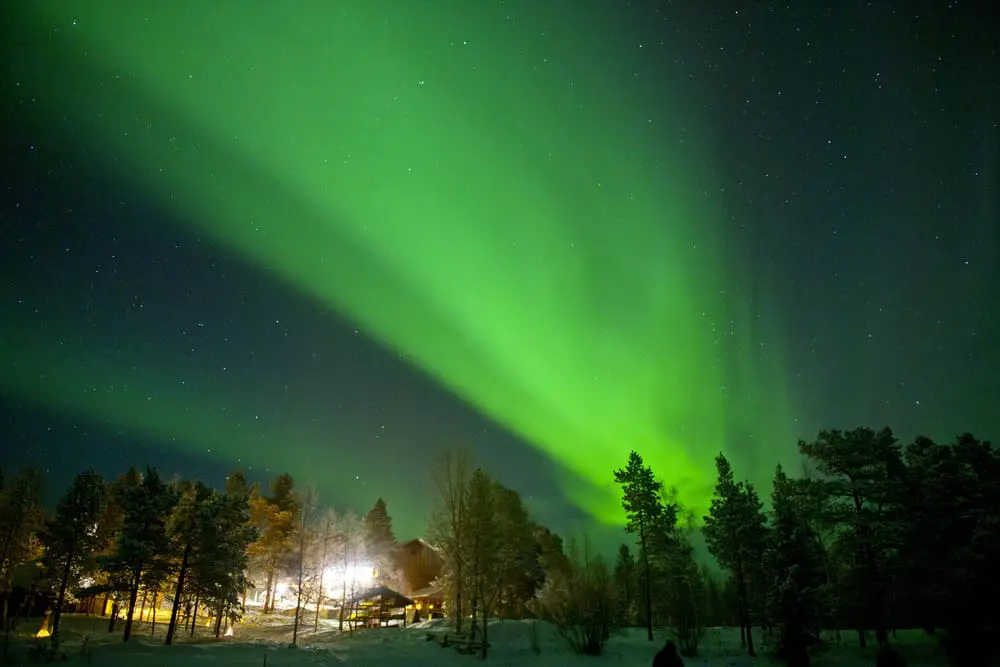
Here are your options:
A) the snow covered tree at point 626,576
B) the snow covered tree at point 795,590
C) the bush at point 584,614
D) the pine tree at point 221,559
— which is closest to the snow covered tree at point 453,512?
the bush at point 584,614

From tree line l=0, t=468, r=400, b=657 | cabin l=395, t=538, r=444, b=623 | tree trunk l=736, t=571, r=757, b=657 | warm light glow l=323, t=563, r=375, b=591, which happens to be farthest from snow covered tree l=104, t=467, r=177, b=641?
tree trunk l=736, t=571, r=757, b=657

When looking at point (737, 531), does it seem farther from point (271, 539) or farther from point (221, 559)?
point (271, 539)

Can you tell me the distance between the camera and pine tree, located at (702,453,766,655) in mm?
39594

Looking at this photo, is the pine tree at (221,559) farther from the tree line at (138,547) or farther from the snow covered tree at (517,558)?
the snow covered tree at (517,558)

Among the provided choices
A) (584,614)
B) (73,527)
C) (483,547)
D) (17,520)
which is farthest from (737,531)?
(17,520)

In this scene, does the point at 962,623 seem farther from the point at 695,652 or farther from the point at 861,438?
the point at 695,652

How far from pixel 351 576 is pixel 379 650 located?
30.9m

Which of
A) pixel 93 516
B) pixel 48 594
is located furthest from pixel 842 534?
pixel 48 594

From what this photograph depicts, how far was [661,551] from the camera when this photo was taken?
44125 millimetres

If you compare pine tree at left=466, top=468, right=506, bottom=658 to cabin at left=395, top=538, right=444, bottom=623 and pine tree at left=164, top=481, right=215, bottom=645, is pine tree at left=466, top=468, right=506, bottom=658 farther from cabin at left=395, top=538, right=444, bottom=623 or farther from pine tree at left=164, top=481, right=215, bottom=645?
cabin at left=395, top=538, right=444, bottom=623

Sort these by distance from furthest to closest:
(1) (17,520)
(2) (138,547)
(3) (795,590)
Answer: (1) (17,520) < (2) (138,547) < (3) (795,590)

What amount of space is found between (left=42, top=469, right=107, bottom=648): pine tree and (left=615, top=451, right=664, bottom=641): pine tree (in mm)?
41564

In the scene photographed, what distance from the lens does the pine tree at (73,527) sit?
38500 millimetres

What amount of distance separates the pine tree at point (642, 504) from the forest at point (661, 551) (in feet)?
0.37
